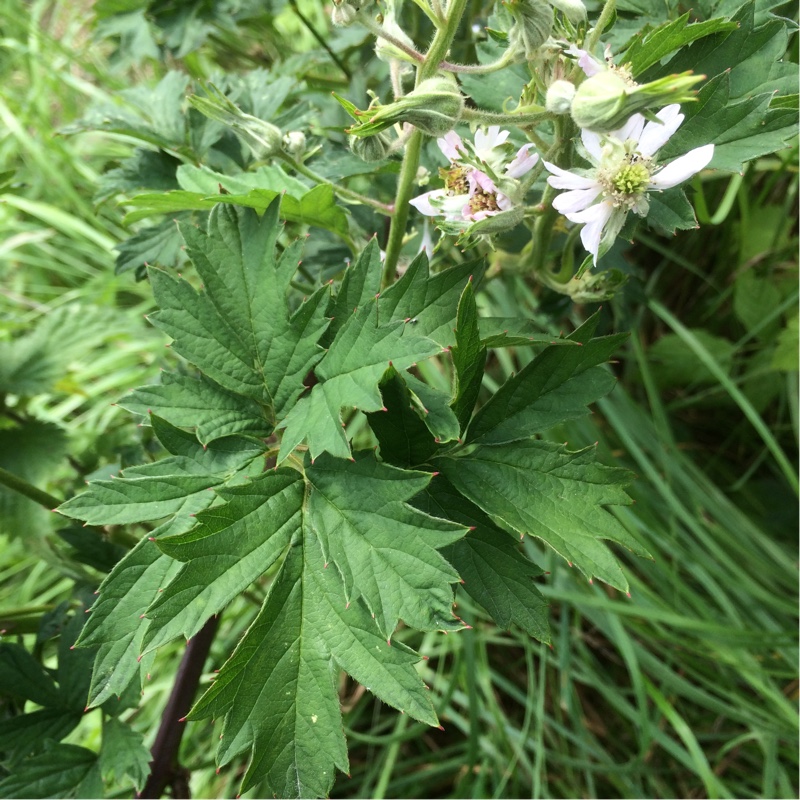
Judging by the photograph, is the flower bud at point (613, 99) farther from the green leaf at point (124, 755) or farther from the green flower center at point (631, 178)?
the green leaf at point (124, 755)

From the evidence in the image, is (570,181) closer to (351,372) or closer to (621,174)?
(621,174)

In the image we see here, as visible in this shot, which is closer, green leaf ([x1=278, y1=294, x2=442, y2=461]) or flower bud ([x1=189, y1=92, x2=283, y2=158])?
green leaf ([x1=278, y1=294, x2=442, y2=461])

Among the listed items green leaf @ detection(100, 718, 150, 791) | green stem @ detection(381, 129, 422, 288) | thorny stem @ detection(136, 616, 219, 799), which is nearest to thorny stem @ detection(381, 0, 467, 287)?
green stem @ detection(381, 129, 422, 288)

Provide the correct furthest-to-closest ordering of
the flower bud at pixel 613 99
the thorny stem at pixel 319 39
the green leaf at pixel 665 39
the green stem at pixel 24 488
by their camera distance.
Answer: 1. the thorny stem at pixel 319 39
2. the green stem at pixel 24 488
3. the green leaf at pixel 665 39
4. the flower bud at pixel 613 99

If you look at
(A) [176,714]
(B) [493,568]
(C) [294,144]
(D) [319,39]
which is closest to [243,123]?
(C) [294,144]

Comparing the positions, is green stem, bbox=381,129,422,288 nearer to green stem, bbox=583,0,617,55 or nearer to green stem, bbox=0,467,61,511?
green stem, bbox=583,0,617,55

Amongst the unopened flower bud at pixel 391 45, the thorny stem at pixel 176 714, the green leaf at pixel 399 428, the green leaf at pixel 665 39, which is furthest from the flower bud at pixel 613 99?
the thorny stem at pixel 176 714
